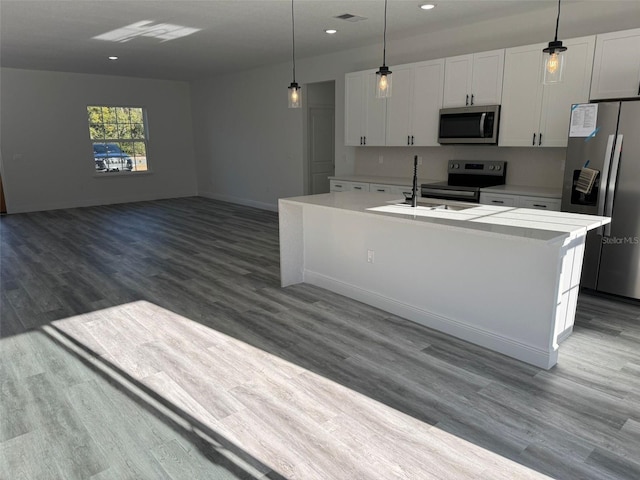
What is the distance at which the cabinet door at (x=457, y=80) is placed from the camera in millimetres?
5031

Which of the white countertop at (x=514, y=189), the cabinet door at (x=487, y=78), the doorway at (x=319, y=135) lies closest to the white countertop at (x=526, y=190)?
the white countertop at (x=514, y=189)

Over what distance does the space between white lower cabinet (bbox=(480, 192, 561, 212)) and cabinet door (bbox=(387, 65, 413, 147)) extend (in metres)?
1.47

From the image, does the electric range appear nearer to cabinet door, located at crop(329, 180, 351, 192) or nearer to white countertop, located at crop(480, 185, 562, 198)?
white countertop, located at crop(480, 185, 562, 198)

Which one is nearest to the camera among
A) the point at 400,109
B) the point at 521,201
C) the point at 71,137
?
the point at 521,201

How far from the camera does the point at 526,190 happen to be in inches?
182

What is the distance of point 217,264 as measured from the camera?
5.23 metres

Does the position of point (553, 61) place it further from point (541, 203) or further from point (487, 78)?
point (487, 78)

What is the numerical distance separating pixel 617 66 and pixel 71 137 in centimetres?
939

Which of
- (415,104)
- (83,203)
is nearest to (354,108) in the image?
(415,104)

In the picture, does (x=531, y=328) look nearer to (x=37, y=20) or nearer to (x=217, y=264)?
(x=217, y=264)

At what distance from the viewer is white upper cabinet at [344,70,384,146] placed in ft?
19.9

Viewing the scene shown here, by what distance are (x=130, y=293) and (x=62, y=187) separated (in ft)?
20.7

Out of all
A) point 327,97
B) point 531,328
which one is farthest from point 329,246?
point 327,97

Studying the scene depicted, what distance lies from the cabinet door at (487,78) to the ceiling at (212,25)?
18.4 inches
